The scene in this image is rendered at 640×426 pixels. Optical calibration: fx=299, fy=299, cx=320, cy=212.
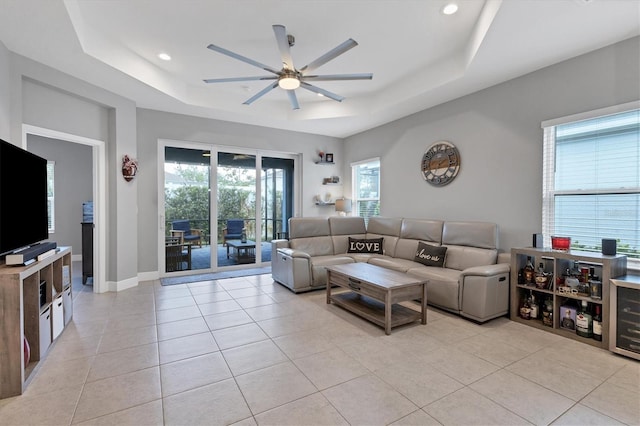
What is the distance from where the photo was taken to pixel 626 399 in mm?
1975

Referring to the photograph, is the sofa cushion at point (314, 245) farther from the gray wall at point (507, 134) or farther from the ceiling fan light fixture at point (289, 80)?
the ceiling fan light fixture at point (289, 80)

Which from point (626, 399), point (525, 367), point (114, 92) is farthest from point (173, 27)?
point (626, 399)

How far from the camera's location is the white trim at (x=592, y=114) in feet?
9.31

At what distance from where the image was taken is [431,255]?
4.21 meters

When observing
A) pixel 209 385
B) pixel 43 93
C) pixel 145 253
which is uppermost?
pixel 43 93

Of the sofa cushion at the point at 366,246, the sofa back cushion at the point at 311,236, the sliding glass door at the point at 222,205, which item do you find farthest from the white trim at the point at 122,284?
the sofa cushion at the point at 366,246

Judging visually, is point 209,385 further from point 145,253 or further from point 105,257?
point 145,253

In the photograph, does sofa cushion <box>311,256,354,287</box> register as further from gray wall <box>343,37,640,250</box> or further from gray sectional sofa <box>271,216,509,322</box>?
gray wall <box>343,37,640,250</box>

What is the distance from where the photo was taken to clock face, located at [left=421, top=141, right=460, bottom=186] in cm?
455

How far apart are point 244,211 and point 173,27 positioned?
352 centimetres

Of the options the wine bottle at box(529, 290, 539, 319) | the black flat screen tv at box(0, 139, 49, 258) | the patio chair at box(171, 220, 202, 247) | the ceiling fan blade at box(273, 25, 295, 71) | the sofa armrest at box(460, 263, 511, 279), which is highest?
the ceiling fan blade at box(273, 25, 295, 71)

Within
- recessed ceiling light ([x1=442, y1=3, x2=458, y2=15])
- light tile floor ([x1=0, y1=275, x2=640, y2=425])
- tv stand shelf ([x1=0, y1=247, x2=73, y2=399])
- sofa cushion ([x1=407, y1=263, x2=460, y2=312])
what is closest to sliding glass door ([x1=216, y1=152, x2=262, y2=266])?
light tile floor ([x1=0, y1=275, x2=640, y2=425])

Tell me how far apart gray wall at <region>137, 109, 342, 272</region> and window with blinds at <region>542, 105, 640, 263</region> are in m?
4.33

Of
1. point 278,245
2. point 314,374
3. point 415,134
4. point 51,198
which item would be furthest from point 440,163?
point 51,198
